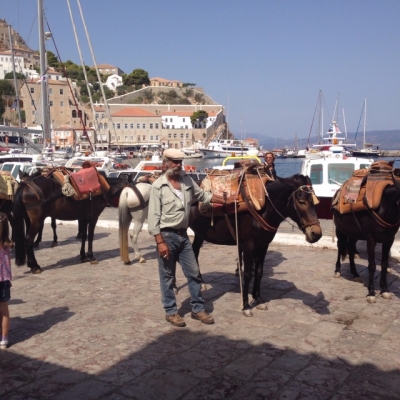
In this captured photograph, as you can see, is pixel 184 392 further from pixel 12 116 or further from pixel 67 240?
pixel 12 116

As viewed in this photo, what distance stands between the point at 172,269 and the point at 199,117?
386ft

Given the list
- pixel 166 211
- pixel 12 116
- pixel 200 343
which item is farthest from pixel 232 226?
pixel 12 116

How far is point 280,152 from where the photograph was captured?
4520 inches

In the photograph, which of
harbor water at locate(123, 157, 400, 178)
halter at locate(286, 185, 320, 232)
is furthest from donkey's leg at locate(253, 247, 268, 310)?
harbor water at locate(123, 157, 400, 178)

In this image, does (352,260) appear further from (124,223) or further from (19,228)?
(19,228)

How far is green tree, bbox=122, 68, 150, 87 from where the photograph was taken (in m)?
145

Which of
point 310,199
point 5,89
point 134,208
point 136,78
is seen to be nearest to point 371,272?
point 310,199

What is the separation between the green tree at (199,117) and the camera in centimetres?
11988

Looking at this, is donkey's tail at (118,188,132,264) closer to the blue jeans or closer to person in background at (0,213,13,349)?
the blue jeans

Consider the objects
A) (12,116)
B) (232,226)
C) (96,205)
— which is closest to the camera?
(232,226)

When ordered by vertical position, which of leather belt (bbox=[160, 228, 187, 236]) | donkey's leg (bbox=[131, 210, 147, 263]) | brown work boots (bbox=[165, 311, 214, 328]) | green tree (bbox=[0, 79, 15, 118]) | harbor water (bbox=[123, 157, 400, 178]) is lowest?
harbor water (bbox=[123, 157, 400, 178])

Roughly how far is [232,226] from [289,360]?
81.5 inches

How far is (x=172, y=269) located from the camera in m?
5.57

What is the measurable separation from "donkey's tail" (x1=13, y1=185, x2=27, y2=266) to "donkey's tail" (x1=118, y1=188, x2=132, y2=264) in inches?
66.3
